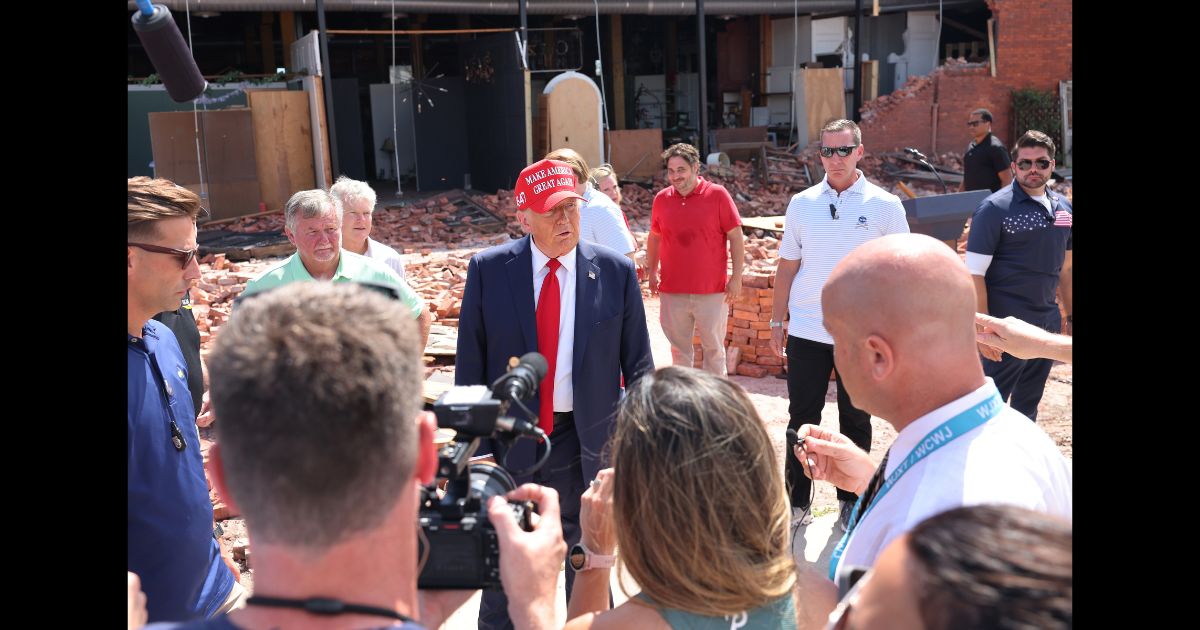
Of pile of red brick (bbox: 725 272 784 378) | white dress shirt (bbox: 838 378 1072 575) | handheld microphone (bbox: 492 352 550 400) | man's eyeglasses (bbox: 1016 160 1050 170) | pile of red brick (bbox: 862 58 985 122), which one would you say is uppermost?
pile of red brick (bbox: 862 58 985 122)

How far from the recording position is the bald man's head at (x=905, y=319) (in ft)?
6.81

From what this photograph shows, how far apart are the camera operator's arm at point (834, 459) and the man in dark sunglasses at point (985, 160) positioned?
8.22 m

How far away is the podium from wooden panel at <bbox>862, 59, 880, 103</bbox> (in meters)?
13.5

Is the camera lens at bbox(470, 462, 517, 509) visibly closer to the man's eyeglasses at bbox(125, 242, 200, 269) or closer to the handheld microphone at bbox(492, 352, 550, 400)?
the handheld microphone at bbox(492, 352, 550, 400)

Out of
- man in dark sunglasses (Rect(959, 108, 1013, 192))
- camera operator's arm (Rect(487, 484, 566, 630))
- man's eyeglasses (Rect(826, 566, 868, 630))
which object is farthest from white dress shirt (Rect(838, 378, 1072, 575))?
man in dark sunglasses (Rect(959, 108, 1013, 192))

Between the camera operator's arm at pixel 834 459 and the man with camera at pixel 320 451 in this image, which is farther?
the camera operator's arm at pixel 834 459

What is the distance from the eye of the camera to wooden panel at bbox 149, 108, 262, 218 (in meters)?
15.0

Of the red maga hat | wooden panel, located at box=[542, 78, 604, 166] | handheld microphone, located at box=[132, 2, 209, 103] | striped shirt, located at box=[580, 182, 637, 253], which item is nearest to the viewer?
handheld microphone, located at box=[132, 2, 209, 103]

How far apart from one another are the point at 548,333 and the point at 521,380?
167 centimetres

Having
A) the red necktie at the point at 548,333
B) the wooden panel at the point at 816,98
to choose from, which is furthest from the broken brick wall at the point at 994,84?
the red necktie at the point at 548,333

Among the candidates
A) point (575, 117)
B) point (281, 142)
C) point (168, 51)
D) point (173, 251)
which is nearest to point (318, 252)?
point (168, 51)

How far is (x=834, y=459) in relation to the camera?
258cm

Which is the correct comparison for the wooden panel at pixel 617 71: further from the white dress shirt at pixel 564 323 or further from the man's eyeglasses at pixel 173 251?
the man's eyeglasses at pixel 173 251
